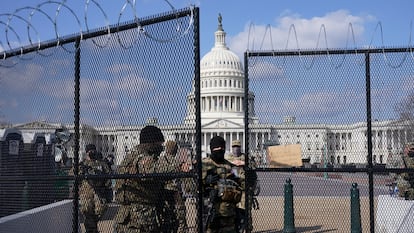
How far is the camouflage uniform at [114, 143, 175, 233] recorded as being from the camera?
588 centimetres

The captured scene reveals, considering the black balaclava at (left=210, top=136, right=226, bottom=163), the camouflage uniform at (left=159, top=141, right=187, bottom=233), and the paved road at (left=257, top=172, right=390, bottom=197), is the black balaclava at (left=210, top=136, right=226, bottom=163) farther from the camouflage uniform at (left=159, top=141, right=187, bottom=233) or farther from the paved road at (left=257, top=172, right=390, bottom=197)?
the paved road at (left=257, top=172, right=390, bottom=197)

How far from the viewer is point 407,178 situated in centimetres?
873

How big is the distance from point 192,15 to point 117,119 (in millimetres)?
1381

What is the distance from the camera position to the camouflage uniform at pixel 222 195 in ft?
20.2

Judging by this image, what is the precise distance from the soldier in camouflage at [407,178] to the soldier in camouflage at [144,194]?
319 centimetres

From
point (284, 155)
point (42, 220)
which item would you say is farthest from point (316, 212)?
point (42, 220)

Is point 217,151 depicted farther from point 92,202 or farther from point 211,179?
point 92,202

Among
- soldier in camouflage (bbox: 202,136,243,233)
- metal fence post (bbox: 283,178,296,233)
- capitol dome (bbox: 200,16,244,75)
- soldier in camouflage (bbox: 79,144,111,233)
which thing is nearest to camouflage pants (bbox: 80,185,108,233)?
soldier in camouflage (bbox: 79,144,111,233)

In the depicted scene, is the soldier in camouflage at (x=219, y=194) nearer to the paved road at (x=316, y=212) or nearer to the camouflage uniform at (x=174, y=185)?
the camouflage uniform at (x=174, y=185)

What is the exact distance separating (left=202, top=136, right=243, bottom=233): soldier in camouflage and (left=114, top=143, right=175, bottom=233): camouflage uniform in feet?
1.49

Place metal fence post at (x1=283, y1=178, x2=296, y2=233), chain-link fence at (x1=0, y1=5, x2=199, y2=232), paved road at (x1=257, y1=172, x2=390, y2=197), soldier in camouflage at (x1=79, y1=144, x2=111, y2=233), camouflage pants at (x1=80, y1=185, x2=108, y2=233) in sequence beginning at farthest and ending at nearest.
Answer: paved road at (x1=257, y1=172, x2=390, y2=197) < metal fence post at (x1=283, y1=178, x2=296, y2=233) < camouflage pants at (x1=80, y1=185, x2=108, y2=233) < soldier in camouflage at (x1=79, y1=144, x2=111, y2=233) < chain-link fence at (x1=0, y1=5, x2=199, y2=232)

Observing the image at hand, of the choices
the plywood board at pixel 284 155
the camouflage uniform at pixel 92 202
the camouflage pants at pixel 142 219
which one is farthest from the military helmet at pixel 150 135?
the camouflage uniform at pixel 92 202

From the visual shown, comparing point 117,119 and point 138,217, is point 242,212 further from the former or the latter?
point 117,119

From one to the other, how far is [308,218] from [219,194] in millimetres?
9319
